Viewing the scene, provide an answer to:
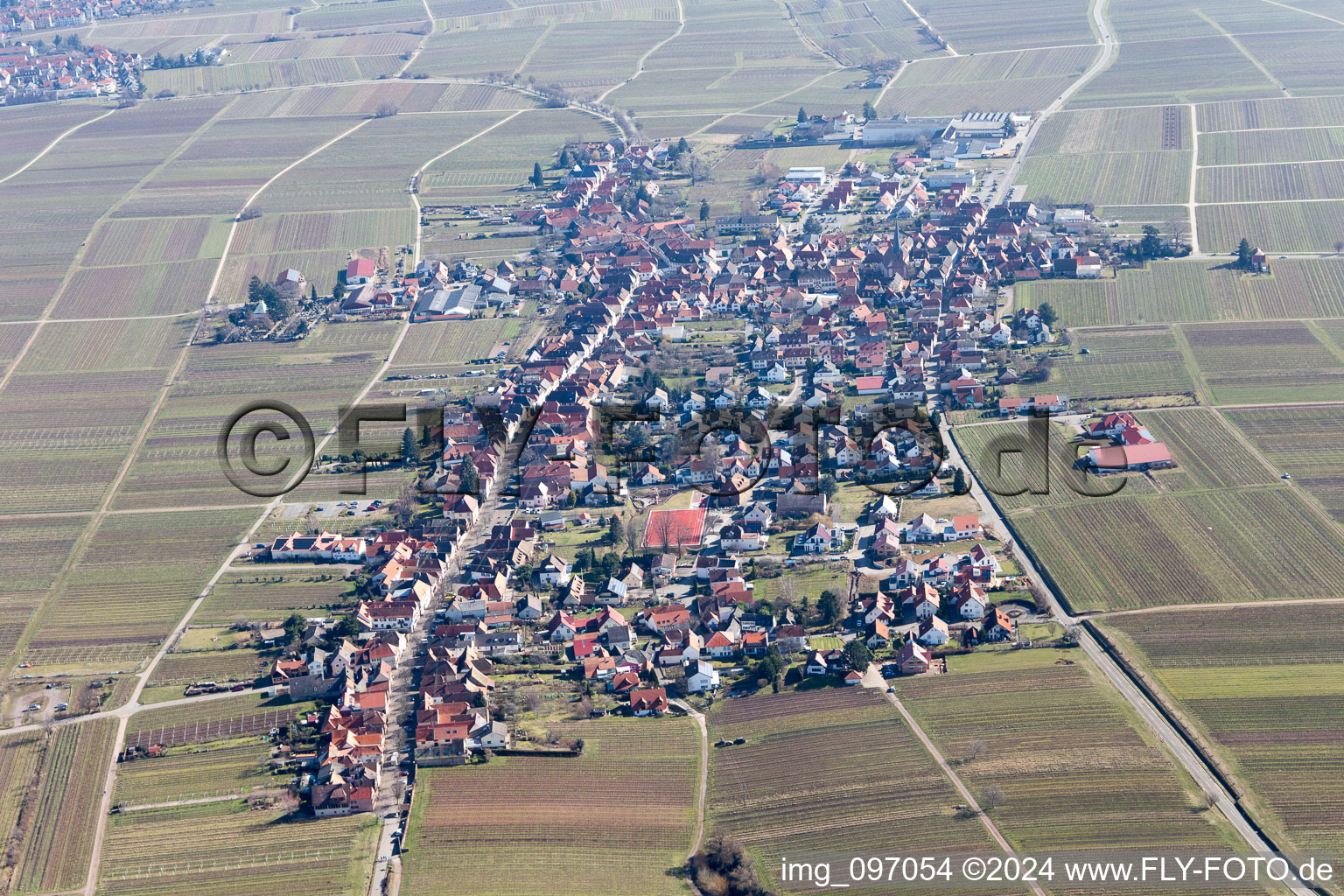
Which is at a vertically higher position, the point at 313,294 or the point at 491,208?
the point at 491,208

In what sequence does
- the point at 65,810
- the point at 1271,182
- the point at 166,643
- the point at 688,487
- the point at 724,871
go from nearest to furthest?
→ the point at 724,871
the point at 65,810
the point at 166,643
the point at 688,487
the point at 1271,182

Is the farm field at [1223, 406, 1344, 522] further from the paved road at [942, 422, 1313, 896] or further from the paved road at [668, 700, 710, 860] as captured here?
the paved road at [668, 700, 710, 860]

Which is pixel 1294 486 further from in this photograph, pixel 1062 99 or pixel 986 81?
pixel 986 81

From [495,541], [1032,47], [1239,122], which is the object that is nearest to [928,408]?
[495,541]

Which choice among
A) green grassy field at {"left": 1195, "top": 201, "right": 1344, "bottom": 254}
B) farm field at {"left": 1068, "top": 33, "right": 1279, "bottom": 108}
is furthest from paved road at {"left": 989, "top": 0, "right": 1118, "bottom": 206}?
green grassy field at {"left": 1195, "top": 201, "right": 1344, "bottom": 254}

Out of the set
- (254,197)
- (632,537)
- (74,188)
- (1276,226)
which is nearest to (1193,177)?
(1276,226)

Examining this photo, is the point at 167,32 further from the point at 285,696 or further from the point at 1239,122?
the point at 285,696

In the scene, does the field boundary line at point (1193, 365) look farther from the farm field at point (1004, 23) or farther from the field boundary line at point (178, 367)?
the farm field at point (1004, 23)
